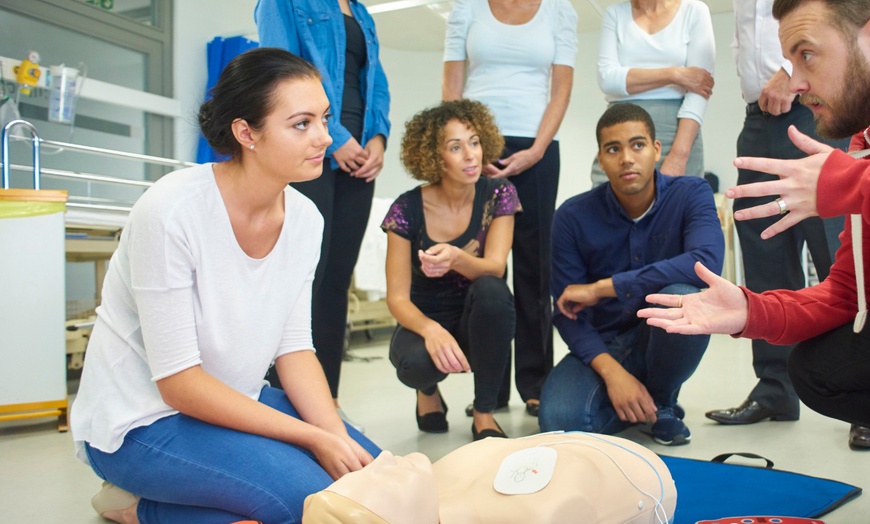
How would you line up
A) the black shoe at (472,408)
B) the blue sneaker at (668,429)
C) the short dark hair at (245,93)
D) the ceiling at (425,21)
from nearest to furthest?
the short dark hair at (245,93) < the blue sneaker at (668,429) < the black shoe at (472,408) < the ceiling at (425,21)

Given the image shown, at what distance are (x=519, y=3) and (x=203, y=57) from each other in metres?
3.78

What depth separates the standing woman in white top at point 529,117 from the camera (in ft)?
7.87

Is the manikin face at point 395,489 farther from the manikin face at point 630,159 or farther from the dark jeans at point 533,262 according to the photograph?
the dark jeans at point 533,262

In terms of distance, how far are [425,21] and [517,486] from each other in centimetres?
587

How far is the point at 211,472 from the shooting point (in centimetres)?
124

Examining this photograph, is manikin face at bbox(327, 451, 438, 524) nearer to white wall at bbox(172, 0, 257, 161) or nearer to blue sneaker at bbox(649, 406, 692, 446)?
blue sneaker at bbox(649, 406, 692, 446)

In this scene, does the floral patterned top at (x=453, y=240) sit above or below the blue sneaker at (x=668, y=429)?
above

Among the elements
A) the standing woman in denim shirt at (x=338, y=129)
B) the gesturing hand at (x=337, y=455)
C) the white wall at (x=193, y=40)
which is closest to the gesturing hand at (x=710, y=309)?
the gesturing hand at (x=337, y=455)

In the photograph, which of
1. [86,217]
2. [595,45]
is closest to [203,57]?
[86,217]

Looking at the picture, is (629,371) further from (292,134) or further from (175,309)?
(175,309)

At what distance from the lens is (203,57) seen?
18.3 ft

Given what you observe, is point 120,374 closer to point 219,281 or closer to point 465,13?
point 219,281

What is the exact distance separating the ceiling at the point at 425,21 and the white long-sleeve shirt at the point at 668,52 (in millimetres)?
3549

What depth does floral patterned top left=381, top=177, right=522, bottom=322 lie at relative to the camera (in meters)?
2.19
